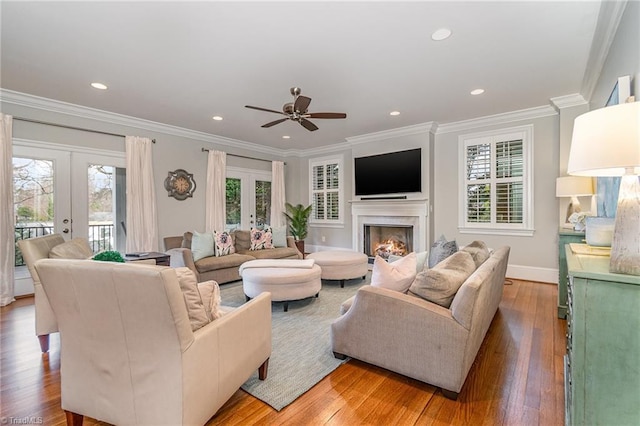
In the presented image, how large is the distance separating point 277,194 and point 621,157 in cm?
637

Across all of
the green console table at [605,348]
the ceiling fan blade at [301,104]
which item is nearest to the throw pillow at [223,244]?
the ceiling fan blade at [301,104]

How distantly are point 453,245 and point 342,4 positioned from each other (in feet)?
7.79

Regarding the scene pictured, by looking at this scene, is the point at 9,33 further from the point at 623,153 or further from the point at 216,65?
the point at 623,153

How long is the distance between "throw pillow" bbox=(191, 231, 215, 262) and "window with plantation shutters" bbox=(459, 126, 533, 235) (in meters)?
4.25

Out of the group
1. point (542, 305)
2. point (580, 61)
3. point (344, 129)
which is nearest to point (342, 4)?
point (580, 61)

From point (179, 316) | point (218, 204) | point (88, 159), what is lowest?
point (179, 316)

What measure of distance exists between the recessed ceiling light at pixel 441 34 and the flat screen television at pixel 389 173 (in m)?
2.85

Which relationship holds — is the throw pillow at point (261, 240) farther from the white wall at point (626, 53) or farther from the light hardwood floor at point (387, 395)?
the white wall at point (626, 53)

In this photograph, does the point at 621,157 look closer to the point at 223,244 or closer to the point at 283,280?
the point at 283,280

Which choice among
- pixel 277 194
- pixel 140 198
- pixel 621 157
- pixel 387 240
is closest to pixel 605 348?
pixel 621 157

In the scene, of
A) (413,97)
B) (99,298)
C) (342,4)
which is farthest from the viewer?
(413,97)

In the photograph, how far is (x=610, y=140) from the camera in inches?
48.7

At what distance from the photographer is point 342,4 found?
7.05 ft

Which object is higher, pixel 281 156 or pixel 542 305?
pixel 281 156
